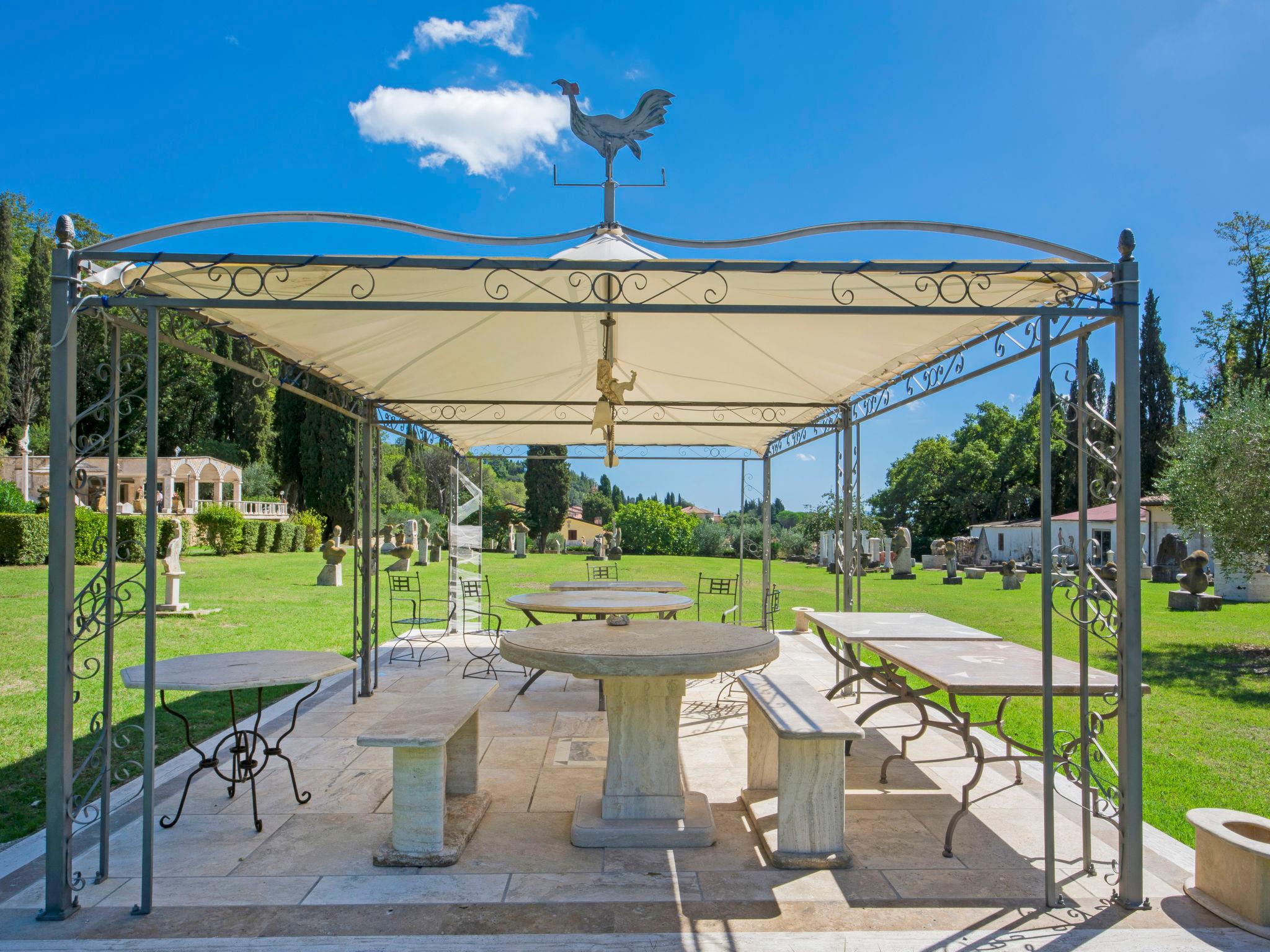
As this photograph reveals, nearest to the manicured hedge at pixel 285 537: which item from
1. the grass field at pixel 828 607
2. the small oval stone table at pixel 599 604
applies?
the grass field at pixel 828 607

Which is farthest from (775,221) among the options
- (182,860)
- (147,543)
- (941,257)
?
(182,860)

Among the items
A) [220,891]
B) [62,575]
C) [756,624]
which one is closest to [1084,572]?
[220,891]

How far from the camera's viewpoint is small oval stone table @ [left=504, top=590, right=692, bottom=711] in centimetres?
612

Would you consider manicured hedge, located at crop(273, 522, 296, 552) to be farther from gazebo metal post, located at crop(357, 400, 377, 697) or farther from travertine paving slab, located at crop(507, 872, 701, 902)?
travertine paving slab, located at crop(507, 872, 701, 902)

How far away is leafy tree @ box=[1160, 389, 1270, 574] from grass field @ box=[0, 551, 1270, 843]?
1.54 metres

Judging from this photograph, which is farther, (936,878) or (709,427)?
(709,427)

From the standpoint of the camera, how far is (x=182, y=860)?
11.1 ft

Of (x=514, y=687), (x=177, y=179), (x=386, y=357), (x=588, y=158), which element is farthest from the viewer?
(x=177, y=179)

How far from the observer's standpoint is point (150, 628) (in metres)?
3.12

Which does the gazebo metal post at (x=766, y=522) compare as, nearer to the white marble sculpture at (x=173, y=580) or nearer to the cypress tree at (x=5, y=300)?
the white marble sculpture at (x=173, y=580)

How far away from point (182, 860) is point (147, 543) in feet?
4.81

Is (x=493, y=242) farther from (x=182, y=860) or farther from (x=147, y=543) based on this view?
(x=182, y=860)

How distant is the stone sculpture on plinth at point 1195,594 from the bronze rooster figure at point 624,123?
15846mm

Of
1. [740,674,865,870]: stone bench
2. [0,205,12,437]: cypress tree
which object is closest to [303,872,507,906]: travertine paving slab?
[740,674,865,870]: stone bench
